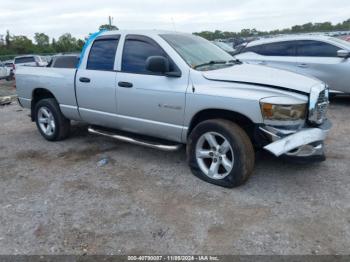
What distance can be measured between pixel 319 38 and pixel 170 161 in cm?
520

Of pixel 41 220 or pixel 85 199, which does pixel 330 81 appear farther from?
pixel 41 220

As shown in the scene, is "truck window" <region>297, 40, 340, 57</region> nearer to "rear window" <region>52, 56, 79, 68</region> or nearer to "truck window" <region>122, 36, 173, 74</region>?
"truck window" <region>122, 36, 173, 74</region>

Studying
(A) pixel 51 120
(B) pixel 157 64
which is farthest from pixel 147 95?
(A) pixel 51 120

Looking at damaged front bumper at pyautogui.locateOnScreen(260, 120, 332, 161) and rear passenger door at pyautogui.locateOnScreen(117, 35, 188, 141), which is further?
rear passenger door at pyautogui.locateOnScreen(117, 35, 188, 141)

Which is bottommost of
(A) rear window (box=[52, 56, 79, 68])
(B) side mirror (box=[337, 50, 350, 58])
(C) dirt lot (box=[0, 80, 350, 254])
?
(C) dirt lot (box=[0, 80, 350, 254])

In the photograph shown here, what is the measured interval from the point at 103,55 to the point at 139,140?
1.38 meters

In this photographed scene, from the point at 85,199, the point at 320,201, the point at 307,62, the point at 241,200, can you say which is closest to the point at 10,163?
the point at 85,199

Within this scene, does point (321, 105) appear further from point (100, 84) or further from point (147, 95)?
point (100, 84)

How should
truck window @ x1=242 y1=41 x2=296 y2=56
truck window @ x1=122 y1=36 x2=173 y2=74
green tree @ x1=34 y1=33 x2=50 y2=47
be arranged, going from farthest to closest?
green tree @ x1=34 y1=33 x2=50 y2=47 < truck window @ x1=242 y1=41 x2=296 y2=56 < truck window @ x1=122 y1=36 x2=173 y2=74

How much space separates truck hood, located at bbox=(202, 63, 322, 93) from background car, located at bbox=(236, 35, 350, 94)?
4.13 metres

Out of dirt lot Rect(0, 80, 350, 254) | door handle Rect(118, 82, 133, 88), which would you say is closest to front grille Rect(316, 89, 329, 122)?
dirt lot Rect(0, 80, 350, 254)

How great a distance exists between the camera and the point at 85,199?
414cm

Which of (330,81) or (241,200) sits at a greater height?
(330,81)

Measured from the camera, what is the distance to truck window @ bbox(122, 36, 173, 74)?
191 inches
